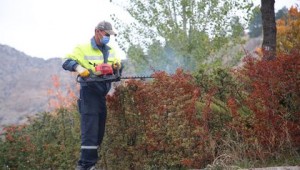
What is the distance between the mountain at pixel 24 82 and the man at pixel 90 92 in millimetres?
63122

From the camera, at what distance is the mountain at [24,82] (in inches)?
2977

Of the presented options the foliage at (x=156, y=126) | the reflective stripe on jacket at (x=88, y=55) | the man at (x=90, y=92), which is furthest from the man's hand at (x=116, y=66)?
the foliage at (x=156, y=126)

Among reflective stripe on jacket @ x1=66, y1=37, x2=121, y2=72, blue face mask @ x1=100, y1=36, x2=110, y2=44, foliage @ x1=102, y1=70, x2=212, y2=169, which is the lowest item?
foliage @ x1=102, y1=70, x2=212, y2=169

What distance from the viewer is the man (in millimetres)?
5793

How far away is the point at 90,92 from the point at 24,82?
296 ft

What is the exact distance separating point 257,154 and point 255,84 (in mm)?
952

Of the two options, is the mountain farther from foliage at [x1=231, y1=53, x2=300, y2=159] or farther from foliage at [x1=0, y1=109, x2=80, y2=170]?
foliage at [x1=231, y1=53, x2=300, y2=159]

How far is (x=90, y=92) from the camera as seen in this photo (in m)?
5.84

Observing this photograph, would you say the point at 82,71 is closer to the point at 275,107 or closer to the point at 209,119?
the point at 209,119

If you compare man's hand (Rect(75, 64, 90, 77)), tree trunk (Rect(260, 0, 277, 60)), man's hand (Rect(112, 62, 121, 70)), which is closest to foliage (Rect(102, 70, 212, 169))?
man's hand (Rect(112, 62, 121, 70))

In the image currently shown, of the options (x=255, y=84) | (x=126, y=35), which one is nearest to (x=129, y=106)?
(x=255, y=84)

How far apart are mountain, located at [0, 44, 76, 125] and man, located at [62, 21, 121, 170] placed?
6312 cm

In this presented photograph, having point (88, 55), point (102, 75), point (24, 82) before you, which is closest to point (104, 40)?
point (88, 55)

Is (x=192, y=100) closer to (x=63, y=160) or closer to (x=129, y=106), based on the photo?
(x=129, y=106)
